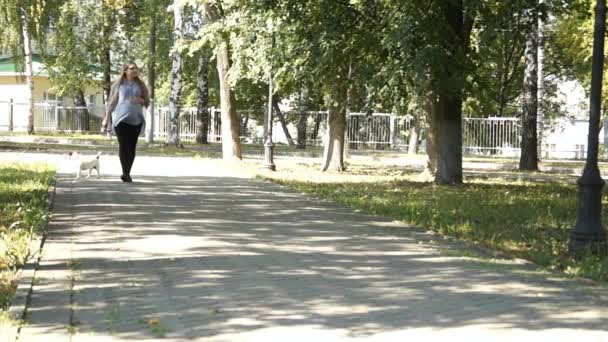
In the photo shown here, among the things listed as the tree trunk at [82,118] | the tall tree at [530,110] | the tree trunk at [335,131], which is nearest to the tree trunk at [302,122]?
the tree trunk at [82,118]

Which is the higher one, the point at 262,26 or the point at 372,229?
the point at 262,26

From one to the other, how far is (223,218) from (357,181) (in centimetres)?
932

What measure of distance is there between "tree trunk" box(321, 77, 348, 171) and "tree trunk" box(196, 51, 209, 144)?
670 inches

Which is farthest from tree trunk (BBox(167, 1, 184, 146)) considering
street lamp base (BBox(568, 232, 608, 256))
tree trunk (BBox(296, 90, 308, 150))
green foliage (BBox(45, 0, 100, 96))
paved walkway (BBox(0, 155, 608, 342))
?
street lamp base (BBox(568, 232, 608, 256))

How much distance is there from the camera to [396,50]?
17250 millimetres

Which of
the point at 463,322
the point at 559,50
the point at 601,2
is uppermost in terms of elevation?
the point at 559,50

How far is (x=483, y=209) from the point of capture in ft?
46.7

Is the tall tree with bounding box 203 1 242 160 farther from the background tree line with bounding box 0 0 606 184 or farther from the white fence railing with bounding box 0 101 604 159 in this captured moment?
the white fence railing with bounding box 0 101 604 159

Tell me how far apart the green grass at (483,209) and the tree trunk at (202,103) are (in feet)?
68.4

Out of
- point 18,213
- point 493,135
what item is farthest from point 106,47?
point 18,213

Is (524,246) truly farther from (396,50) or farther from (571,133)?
(571,133)

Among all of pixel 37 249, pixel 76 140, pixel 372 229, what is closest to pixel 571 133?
pixel 76 140

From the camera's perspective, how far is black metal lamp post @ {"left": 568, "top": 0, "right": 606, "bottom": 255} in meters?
9.55

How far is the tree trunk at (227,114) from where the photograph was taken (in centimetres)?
2552
